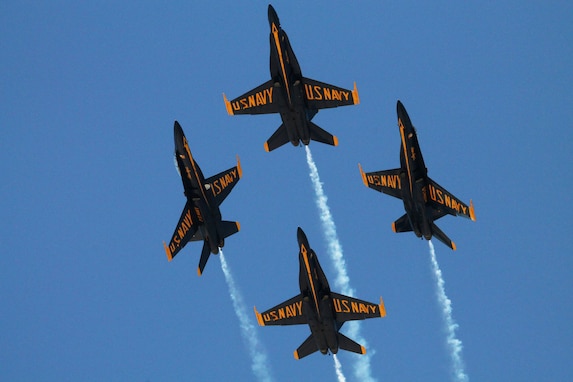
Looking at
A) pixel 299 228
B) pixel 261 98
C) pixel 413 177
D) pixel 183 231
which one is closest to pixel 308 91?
pixel 261 98

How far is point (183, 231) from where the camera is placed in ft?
334

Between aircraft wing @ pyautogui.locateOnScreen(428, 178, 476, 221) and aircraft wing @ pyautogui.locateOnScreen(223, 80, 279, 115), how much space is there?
10913 mm

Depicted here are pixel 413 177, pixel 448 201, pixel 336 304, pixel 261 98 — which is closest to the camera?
pixel 413 177

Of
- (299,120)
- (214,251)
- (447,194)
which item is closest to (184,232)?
(214,251)

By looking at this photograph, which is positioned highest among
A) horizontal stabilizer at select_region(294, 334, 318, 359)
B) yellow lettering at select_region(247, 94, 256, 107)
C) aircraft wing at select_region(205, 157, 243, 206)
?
yellow lettering at select_region(247, 94, 256, 107)

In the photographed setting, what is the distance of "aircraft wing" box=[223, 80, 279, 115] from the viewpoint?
103250 mm

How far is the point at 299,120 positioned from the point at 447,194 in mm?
9828

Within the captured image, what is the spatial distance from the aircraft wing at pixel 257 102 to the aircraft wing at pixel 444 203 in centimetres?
1091

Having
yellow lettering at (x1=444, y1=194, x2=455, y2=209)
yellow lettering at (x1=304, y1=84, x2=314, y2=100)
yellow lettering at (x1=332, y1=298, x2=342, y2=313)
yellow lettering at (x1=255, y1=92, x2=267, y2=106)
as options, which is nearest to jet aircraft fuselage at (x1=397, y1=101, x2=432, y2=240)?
yellow lettering at (x1=444, y1=194, x2=455, y2=209)

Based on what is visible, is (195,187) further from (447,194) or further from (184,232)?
(447,194)

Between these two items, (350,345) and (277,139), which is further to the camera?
(277,139)

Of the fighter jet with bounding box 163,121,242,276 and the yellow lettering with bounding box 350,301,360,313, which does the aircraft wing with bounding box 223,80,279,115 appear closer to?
the fighter jet with bounding box 163,121,242,276

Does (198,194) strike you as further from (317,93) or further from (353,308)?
(353,308)

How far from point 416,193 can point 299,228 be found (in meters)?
7.10
